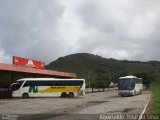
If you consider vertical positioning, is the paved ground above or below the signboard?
below

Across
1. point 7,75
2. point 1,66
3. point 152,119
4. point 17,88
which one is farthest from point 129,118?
point 7,75

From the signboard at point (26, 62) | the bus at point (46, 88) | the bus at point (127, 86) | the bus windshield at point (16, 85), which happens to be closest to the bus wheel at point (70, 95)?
the bus at point (46, 88)

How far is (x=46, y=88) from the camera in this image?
5397cm

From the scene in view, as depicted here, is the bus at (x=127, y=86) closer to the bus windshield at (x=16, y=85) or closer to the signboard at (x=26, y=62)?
the bus windshield at (x=16, y=85)

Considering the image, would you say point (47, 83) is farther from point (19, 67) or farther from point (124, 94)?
point (124, 94)

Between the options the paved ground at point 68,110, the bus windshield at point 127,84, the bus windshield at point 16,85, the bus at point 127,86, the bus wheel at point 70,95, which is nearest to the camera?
the paved ground at point 68,110

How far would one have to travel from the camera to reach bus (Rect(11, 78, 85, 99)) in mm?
53781

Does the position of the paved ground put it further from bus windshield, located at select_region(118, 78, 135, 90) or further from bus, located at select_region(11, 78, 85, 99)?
bus windshield, located at select_region(118, 78, 135, 90)

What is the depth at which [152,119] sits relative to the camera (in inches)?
710

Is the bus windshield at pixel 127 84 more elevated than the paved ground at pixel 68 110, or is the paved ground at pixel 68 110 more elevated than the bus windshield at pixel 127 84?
the bus windshield at pixel 127 84

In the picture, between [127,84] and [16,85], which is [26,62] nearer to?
[16,85]

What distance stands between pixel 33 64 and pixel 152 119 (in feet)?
166

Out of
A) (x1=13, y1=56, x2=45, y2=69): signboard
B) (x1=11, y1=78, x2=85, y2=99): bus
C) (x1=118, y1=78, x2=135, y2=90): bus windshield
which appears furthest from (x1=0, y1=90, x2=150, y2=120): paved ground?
(x1=13, y1=56, x2=45, y2=69): signboard

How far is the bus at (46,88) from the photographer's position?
53.8 meters
